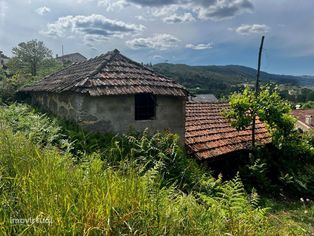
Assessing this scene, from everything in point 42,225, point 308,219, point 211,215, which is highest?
point 42,225

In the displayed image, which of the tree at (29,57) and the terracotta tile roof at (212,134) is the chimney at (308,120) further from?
the tree at (29,57)

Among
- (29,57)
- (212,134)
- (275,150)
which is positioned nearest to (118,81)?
(212,134)

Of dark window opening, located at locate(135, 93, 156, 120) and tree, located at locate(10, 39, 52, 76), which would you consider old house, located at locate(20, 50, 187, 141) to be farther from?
tree, located at locate(10, 39, 52, 76)

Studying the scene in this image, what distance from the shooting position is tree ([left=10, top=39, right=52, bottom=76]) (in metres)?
39.0

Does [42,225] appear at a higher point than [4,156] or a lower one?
lower

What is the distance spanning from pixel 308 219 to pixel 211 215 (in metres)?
7.37

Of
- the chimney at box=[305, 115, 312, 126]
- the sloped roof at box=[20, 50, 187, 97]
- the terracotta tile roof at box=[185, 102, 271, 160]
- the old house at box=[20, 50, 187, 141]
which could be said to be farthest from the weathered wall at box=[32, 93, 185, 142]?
the chimney at box=[305, 115, 312, 126]

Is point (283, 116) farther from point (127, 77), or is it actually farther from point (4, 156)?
point (4, 156)

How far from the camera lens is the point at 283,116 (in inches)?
503

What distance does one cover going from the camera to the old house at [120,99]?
29.7 ft

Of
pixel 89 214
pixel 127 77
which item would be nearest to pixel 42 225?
pixel 89 214

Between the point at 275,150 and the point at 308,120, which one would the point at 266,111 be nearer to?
the point at 275,150

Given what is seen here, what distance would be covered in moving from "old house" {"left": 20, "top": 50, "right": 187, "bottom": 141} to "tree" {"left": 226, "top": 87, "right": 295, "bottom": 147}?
3.32m

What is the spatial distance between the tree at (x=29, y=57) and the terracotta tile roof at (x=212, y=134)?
28.8 meters
